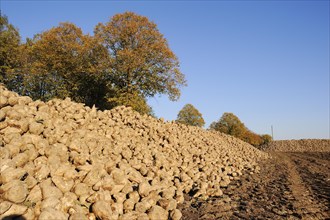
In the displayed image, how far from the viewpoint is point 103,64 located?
75.2 feet

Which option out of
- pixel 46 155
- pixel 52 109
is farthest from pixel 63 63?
pixel 46 155

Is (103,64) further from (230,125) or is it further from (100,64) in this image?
(230,125)

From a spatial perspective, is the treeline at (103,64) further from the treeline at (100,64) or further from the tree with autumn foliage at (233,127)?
the tree with autumn foliage at (233,127)

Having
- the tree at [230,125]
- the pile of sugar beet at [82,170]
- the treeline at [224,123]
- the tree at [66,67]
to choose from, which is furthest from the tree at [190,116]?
the pile of sugar beet at [82,170]

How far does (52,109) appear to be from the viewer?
32.0ft

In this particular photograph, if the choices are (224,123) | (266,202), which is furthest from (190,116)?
(266,202)

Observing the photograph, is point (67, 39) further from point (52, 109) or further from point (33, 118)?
point (33, 118)

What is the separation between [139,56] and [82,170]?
17231 mm

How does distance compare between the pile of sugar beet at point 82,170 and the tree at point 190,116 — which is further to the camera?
the tree at point 190,116

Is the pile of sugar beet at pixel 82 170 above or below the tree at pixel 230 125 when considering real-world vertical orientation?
below

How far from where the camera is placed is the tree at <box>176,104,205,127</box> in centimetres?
4697

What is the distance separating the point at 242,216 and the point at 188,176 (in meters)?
3.14

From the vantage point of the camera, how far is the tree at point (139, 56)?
23003mm

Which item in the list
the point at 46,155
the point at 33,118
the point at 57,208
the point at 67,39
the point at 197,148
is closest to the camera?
the point at 57,208
